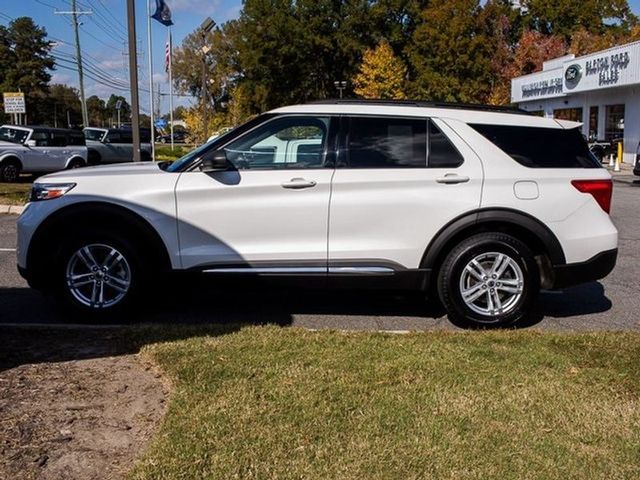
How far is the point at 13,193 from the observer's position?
50.9 ft

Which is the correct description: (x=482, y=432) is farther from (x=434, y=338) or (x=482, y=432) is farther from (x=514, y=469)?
(x=434, y=338)

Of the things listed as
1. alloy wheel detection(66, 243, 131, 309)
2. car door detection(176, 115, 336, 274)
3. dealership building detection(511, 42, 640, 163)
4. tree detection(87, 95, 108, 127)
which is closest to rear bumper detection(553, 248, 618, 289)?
car door detection(176, 115, 336, 274)

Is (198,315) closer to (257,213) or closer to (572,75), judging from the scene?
(257,213)

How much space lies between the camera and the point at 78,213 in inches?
216

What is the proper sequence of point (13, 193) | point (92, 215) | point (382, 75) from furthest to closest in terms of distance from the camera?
point (382, 75)
point (13, 193)
point (92, 215)

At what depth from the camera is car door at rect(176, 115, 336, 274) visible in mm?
5402

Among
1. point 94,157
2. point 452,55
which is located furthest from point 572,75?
point 94,157

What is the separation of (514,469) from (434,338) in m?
2.01

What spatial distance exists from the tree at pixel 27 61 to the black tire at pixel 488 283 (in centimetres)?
9376

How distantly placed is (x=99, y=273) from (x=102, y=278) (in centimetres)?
5

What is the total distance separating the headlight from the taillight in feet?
13.9

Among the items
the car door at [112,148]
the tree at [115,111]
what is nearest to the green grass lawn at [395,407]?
the car door at [112,148]

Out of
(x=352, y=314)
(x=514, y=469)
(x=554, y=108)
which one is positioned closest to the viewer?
(x=514, y=469)

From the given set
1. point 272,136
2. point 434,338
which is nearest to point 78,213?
point 272,136
